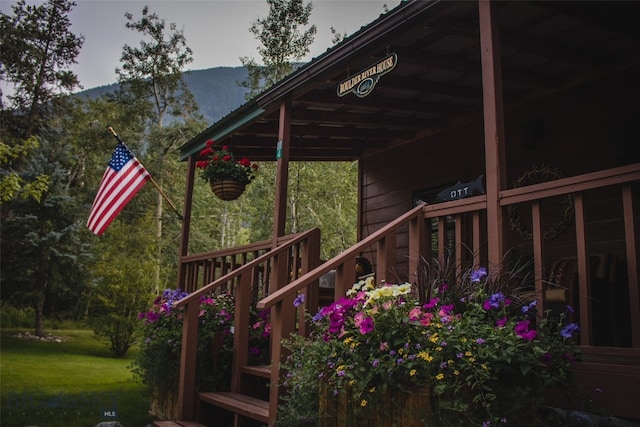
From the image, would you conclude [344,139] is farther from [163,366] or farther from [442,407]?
[442,407]

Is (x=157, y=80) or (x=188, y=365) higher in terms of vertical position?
(x=157, y=80)

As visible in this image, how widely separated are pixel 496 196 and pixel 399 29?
1.52 m

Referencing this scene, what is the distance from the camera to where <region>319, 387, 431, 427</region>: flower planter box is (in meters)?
2.35

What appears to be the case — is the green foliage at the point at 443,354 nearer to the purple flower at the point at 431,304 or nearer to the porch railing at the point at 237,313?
the purple flower at the point at 431,304

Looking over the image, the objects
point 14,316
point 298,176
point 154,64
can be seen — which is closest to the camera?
point 14,316

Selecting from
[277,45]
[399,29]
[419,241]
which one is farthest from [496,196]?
[277,45]

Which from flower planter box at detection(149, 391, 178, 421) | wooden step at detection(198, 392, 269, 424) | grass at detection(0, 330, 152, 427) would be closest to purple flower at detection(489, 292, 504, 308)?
wooden step at detection(198, 392, 269, 424)

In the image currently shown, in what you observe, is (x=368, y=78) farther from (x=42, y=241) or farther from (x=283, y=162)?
(x=42, y=241)

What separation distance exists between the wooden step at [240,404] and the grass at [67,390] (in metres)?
1.20

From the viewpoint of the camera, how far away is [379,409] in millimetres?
2504

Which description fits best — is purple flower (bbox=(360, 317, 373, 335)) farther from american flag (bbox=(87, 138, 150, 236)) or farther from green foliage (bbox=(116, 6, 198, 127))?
green foliage (bbox=(116, 6, 198, 127))

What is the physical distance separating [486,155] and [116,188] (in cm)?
542

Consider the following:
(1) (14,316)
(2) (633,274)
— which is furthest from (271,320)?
(1) (14,316)

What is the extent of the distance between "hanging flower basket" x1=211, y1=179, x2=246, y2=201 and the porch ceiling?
633 millimetres
